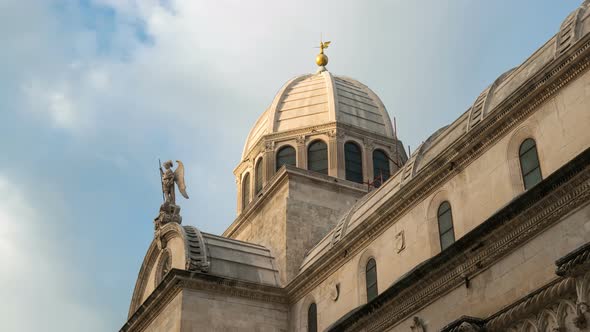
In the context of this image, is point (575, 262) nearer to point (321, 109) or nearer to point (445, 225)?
point (445, 225)

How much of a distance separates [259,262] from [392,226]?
7.74m

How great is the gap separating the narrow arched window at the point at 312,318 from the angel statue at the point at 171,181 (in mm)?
8424

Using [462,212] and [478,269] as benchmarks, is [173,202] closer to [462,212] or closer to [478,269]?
[462,212]

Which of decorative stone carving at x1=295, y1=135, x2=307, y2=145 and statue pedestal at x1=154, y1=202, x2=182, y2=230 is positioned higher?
decorative stone carving at x1=295, y1=135, x2=307, y2=145

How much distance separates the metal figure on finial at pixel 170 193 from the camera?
35.0 m

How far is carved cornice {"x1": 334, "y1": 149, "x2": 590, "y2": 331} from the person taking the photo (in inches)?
719

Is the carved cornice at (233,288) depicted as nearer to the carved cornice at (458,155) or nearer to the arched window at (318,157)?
the carved cornice at (458,155)

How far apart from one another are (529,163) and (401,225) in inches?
218

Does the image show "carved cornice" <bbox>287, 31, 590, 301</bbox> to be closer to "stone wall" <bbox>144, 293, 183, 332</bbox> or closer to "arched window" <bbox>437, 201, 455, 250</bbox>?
"arched window" <bbox>437, 201, 455, 250</bbox>

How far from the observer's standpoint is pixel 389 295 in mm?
23344

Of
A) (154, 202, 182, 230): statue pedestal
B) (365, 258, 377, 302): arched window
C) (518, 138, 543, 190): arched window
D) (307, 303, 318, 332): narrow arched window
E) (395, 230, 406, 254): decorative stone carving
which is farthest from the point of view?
(154, 202, 182, 230): statue pedestal

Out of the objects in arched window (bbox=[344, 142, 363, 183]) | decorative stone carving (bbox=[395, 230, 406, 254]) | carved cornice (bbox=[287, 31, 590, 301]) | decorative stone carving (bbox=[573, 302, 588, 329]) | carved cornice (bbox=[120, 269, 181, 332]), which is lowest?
decorative stone carving (bbox=[573, 302, 588, 329])

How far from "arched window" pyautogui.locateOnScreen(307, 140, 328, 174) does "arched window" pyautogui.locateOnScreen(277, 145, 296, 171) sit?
83 cm

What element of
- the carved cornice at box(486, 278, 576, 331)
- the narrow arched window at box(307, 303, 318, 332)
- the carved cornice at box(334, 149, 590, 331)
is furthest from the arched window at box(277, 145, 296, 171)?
the carved cornice at box(486, 278, 576, 331)
